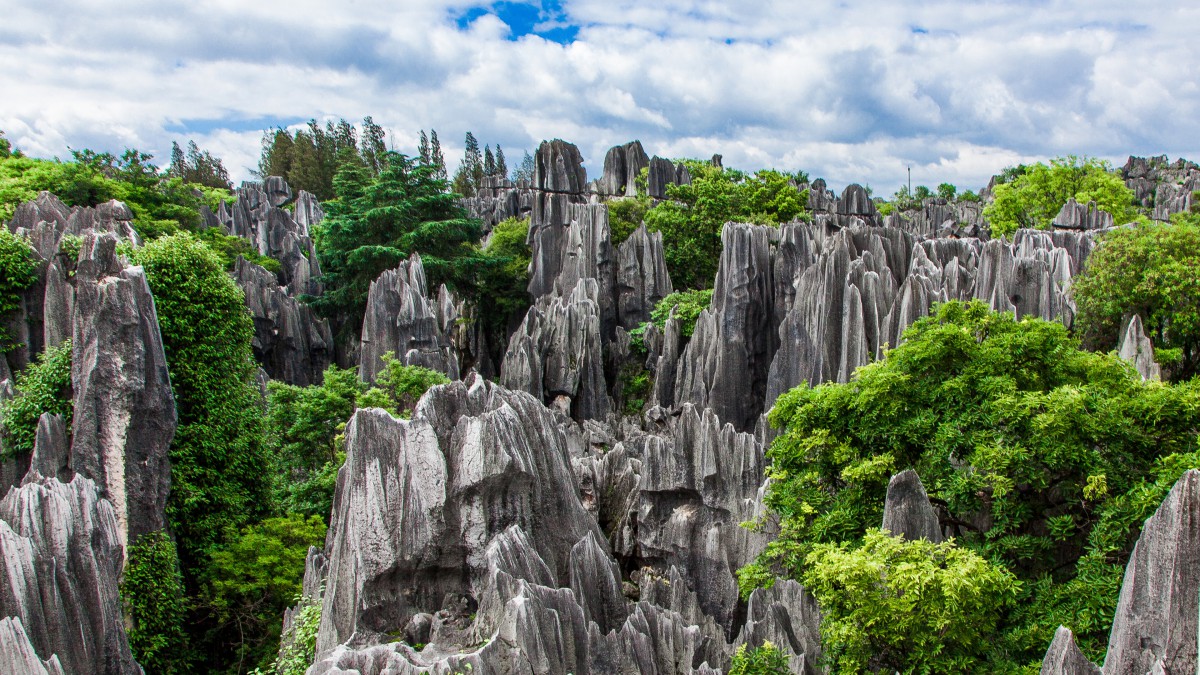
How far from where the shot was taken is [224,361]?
18.8m

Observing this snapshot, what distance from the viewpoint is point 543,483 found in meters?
12.5

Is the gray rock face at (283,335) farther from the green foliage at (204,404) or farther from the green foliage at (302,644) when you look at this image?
the green foliage at (302,644)

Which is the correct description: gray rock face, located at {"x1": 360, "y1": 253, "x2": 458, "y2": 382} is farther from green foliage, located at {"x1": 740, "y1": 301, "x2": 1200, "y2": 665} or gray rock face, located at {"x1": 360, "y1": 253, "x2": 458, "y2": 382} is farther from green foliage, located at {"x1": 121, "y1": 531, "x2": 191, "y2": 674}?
green foliage, located at {"x1": 740, "y1": 301, "x2": 1200, "y2": 665}

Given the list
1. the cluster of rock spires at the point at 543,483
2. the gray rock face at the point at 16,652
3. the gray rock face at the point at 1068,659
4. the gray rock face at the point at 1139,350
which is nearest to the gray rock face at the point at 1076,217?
the cluster of rock spires at the point at 543,483

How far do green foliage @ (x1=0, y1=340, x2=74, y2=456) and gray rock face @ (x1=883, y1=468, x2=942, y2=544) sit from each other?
1588 cm

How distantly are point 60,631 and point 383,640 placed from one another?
540 cm

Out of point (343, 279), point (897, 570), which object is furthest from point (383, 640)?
point (343, 279)

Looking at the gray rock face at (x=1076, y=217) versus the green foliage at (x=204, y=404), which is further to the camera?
the gray rock face at (x=1076, y=217)

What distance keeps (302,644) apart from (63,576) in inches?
150

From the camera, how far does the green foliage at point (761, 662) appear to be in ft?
35.0

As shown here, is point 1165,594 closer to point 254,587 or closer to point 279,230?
point 254,587

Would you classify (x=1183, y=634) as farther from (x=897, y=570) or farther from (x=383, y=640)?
(x=383, y=640)

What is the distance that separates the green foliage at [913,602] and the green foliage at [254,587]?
11319mm

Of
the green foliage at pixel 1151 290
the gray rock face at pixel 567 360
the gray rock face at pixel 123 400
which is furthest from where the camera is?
the gray rock face at pixel 567 360
